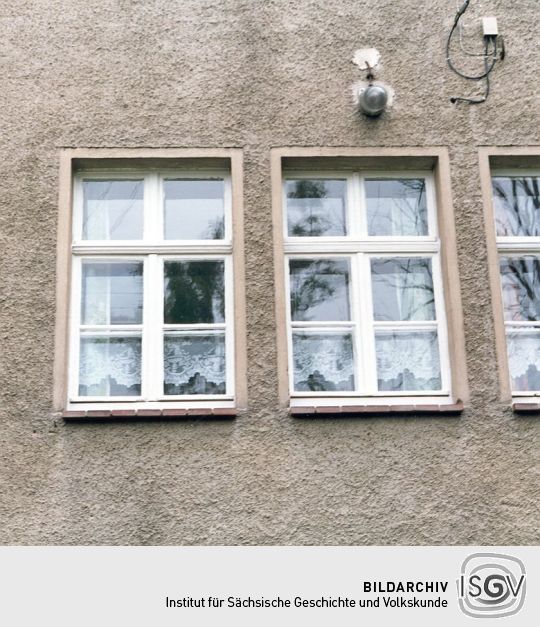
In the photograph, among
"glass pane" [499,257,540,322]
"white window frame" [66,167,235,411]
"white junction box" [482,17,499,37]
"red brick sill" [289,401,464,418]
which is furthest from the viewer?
"white junction box" [482,17,499,37]

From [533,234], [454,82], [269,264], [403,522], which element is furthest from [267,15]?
[403,522]

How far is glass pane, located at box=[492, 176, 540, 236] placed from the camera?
6992 mm

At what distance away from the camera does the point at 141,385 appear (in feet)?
21.4

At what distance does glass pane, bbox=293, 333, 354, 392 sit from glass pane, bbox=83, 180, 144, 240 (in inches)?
56.1

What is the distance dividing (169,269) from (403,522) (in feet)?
7.72

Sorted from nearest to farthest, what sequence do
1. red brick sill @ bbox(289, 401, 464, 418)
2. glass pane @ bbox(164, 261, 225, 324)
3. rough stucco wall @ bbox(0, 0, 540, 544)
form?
rough stucco wall @ bbox(0, 0, 540, 544), red brick sill @ bbox(289, 401, 464, 418), glass pane @ bbox(164, 261, 225, 324)

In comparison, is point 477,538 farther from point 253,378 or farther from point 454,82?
point 454,82

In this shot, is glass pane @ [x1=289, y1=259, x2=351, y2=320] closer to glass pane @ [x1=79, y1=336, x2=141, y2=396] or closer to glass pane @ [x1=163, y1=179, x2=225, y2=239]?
glass pane @ [x1=163, y1=179, x2=225, y2=239]

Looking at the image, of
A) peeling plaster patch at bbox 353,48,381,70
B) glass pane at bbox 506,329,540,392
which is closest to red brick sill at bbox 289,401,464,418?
glass pane at bbox 506,329,540,392

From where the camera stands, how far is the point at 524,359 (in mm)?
6711

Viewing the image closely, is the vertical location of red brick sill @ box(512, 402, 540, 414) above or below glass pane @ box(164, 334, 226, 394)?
below

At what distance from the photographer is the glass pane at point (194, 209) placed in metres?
6.89

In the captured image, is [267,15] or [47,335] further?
[267,15]

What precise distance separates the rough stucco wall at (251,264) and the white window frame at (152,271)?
225 millimetres
